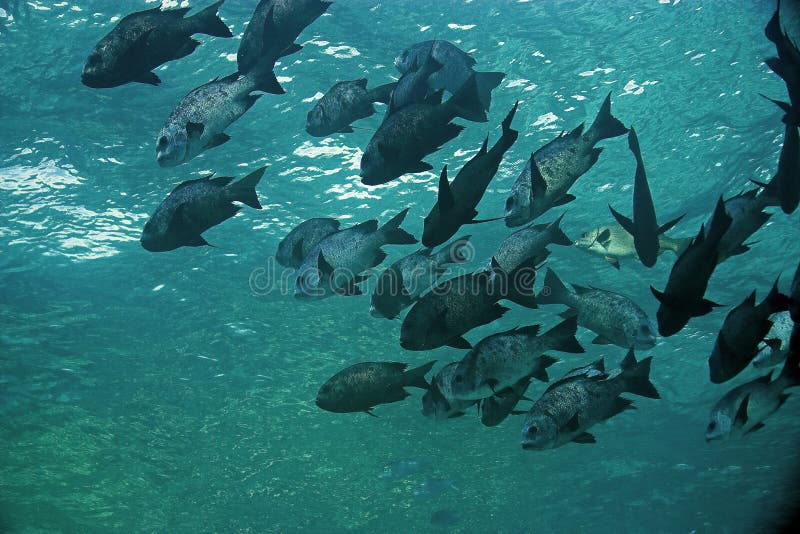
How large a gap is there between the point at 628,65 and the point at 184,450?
84.4ft

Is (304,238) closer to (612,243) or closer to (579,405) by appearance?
(579,405)

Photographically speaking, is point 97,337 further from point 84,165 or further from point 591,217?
point 591,217

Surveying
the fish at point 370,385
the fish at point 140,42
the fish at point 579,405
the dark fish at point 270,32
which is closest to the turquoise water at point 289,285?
the fish at point 579,405

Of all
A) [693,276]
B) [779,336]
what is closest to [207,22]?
[693,276]

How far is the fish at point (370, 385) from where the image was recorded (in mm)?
4664

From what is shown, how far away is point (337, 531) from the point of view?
35.3 metres

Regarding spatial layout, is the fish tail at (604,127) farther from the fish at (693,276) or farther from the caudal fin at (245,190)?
the caudal fin at (245,190)

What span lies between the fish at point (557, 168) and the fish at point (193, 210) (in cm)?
201

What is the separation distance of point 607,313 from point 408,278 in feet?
6.18

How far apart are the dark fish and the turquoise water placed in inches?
234

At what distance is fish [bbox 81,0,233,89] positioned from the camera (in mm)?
3580

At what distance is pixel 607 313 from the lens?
15.4 ft

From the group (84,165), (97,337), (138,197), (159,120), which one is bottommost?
(97,337)

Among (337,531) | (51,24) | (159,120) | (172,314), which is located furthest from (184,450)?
(51,24)
